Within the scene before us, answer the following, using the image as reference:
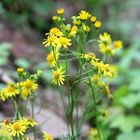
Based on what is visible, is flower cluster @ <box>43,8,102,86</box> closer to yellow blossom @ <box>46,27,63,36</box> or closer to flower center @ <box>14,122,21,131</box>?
yellow blossom @ <box>46,27,63,36</box>

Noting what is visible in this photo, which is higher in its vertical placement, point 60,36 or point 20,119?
point 60,36

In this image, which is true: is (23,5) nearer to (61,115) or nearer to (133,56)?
(133,56)

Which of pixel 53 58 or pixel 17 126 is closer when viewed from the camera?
pixel 17 126

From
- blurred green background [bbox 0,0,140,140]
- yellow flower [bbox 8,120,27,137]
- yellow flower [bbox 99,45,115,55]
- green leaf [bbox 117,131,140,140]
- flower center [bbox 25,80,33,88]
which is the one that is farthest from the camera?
blurred green background [bbox 0,0,140,140]

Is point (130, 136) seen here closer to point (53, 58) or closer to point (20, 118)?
point (53, 58)

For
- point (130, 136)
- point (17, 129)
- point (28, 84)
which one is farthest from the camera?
point (130, 136)

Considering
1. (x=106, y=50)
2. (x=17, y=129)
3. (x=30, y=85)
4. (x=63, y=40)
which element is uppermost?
(x=106, y=50)

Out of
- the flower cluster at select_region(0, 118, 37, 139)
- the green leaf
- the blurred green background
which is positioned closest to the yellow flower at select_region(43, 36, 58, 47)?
the flower cluster at select_region(0, 118, 37, 139)

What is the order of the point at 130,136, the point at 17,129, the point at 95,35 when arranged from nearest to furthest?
the point at 17,129
the point at 130,136
the point at 95,35

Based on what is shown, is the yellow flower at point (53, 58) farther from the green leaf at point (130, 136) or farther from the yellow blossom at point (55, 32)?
the green leaf at point (130, 136)

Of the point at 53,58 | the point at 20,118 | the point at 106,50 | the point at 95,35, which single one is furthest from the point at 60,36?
the point at 95,35
